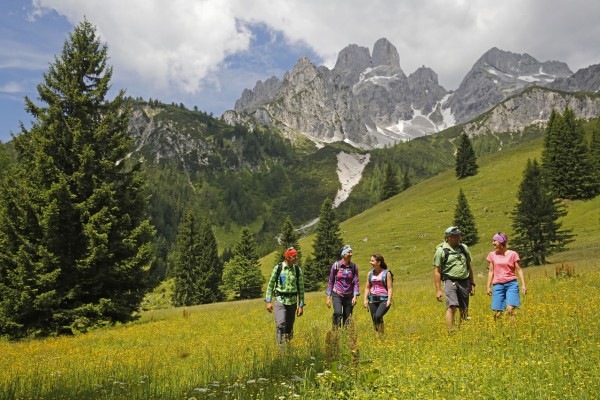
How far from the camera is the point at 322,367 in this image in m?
6.48

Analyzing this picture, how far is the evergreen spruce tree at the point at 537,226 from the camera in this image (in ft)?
115

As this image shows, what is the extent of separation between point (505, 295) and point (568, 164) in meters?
55.4

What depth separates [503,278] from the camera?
9719mm

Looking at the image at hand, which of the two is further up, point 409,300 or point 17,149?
point 17,149

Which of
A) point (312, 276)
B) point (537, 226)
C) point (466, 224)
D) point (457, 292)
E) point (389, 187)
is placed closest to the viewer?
point (457, 292)

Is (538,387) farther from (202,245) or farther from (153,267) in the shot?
(202,245)

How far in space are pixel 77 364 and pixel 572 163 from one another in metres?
62.7

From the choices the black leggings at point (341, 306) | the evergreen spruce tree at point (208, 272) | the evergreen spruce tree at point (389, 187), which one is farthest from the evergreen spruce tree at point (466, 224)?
the evergreen spruce tree at point (389, 187)

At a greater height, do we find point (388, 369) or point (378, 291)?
point (378, 291)

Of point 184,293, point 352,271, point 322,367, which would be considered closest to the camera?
point 322,367

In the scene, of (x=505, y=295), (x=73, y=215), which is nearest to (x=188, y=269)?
(x=73, y=215)

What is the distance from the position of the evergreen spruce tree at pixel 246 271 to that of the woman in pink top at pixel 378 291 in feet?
157

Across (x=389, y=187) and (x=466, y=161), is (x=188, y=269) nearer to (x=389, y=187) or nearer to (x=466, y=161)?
(x=466, y=161)

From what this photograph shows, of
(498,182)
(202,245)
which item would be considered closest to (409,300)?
(202,245)
